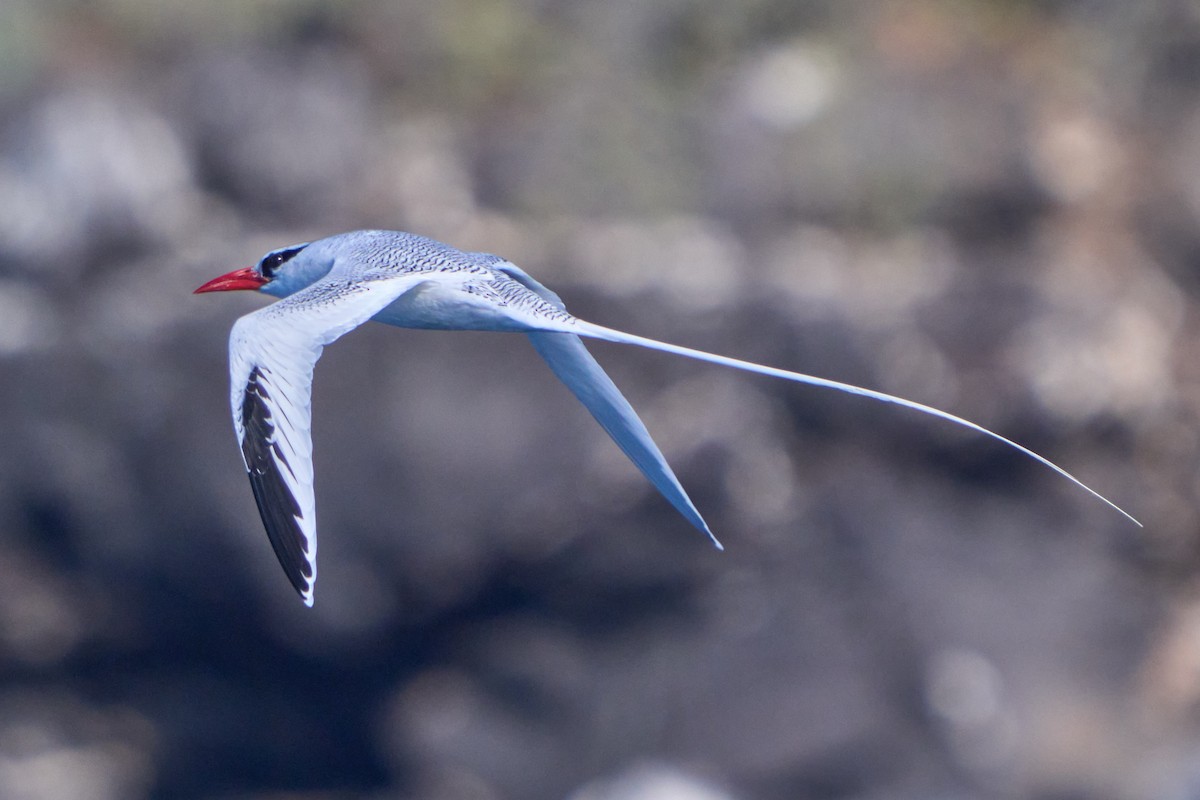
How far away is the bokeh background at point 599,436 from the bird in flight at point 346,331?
4.61m

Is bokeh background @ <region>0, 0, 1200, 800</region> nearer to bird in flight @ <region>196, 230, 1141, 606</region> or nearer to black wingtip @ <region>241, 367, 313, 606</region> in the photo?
bird in flight @ <region>196, 230, 1141, 606</region>

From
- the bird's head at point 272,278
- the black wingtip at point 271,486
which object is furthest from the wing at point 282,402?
the bird's head at point 272,278

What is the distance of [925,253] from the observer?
34.7 feet

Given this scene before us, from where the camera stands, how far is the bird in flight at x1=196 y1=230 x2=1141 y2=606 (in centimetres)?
367

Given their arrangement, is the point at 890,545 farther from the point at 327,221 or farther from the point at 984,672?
the point at 327,221

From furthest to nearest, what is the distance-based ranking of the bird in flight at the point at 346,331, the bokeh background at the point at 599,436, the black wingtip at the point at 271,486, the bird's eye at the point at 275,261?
the bokeh background at the point at 599,436 < the bird's eye at the point at 275,261 < the bird in flight at the point at 346,331 < the black wingtip at the point at 271,486

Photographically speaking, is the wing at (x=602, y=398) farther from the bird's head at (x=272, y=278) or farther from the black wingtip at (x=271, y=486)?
the black wingtip at (x=271, y=486)

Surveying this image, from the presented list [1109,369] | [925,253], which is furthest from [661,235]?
[1109,369]

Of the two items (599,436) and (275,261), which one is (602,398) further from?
(599,436)

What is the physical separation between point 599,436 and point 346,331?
6.11 meters

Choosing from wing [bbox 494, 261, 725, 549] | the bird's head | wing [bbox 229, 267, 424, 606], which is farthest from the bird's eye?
wing [bbox 229, 267, 424, 606]

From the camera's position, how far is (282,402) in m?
3.71

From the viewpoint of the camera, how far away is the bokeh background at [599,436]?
9734 mm

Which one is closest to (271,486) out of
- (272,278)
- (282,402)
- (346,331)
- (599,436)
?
(282,402)
